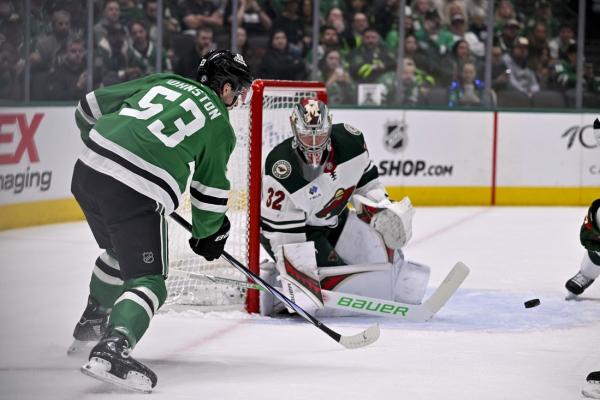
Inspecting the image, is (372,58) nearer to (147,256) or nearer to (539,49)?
(539,49)

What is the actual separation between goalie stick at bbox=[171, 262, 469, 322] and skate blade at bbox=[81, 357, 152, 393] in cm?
114

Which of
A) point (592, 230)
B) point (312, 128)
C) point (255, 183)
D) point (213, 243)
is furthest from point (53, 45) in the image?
point (592, 230)

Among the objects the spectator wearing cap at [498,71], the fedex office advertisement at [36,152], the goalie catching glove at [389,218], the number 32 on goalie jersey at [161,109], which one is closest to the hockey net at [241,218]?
the goalie catching glove at [389,218]

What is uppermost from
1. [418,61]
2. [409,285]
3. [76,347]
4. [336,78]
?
[418,61]

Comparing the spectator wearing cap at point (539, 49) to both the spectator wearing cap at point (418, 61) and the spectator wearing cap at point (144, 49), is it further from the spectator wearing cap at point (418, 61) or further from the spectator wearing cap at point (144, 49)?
the spectator wearing cap at point (144, 49)

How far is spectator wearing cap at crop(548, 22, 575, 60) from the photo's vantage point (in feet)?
29.2

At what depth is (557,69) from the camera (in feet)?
29.3

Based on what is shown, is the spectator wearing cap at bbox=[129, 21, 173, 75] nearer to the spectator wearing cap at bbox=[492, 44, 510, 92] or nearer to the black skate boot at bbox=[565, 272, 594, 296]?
the spectator wearing cap at bbox=[492, 44, 510, 92]

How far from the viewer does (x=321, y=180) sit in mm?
4215

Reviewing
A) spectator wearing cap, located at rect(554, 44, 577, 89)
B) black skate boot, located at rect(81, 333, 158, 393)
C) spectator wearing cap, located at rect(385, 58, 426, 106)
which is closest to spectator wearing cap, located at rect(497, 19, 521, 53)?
spectator wearing cap, located at rect(554, 44, 577, 89)

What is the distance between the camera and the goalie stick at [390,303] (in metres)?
4.15

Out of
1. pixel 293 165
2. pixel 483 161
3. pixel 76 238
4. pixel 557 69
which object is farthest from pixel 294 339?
pixel 557 69

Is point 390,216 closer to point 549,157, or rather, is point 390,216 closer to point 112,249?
point 112,249

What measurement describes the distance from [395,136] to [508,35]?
4.40 feet
